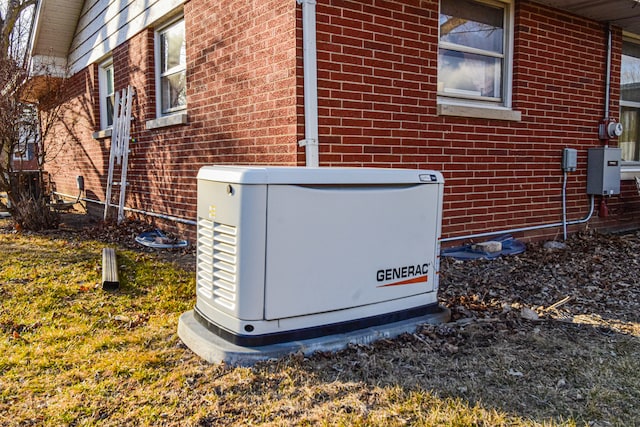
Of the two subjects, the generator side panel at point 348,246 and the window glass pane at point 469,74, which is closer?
the generator side panel at point 348,246

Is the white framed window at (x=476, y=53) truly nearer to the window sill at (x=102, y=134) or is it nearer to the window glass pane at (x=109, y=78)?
the window sill at (x=102, y=134)

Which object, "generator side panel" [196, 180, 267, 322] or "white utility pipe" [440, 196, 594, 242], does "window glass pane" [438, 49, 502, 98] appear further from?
"generator side panel" [196, 180, 267, 322]

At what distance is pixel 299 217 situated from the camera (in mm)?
2914

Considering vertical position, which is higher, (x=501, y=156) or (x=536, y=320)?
(x=501, y=156)

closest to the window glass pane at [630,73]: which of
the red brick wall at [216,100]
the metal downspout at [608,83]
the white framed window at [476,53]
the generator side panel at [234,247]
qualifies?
the metal downspout at [608,83]

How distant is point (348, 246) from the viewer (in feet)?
10.3

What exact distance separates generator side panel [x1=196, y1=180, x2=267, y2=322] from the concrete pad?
16cm

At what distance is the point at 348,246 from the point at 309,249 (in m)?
0.27

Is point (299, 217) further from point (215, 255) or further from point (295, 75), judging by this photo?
point (295, 75)

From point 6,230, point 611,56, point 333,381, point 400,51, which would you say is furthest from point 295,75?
point 6,230

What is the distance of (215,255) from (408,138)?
2.88 meters

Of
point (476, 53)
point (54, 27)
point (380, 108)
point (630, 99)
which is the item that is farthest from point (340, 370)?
point (54, 27)

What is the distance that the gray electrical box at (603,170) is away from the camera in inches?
274

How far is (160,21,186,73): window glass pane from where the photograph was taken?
6.99 metres
